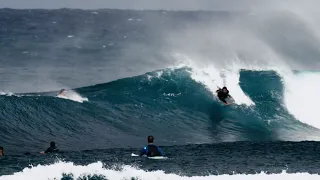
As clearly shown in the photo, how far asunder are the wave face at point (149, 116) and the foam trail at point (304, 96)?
612 mm

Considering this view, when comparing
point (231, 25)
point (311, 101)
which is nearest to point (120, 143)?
point (311, 101)

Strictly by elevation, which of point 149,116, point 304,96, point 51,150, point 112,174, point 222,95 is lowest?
point 112,174

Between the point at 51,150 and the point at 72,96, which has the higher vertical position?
the point at 72,96

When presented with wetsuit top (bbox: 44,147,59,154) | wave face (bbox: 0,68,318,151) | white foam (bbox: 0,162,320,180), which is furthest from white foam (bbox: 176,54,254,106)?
white foam (bbox: 0,162,320,180)

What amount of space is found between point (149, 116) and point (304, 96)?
35.6 ft

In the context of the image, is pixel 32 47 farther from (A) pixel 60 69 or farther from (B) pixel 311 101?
(B) pixel 311 101

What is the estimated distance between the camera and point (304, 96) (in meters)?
40.9

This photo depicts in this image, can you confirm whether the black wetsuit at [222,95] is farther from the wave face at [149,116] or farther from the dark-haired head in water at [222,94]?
the wave face at [149,116]

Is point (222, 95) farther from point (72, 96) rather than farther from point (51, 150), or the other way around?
point (51, 150)

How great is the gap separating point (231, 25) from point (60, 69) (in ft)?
55.9

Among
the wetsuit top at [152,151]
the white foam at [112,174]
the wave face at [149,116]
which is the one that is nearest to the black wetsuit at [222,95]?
the wave face at [149,116]

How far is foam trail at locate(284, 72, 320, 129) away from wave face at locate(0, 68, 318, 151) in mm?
612

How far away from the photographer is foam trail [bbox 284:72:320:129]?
3800 centimetres

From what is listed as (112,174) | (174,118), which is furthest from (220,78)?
(112,174)
